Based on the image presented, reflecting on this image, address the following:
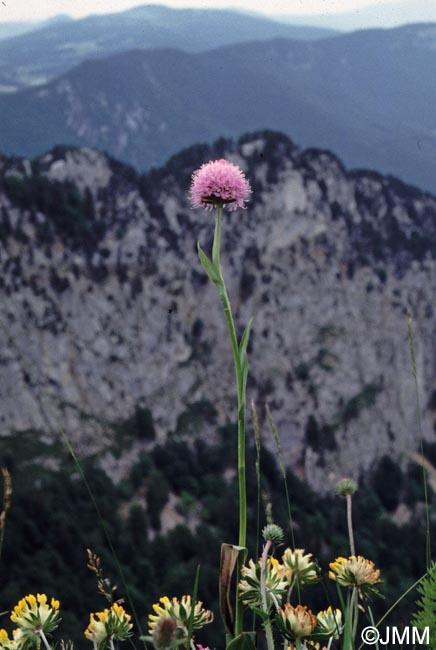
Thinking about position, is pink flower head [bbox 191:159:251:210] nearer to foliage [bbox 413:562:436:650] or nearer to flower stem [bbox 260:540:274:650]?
flower stem [bbox 260:540:274:650]

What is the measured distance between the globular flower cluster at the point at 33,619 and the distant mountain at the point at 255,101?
100369 mm

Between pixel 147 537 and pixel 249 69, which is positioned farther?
pixel 249 69

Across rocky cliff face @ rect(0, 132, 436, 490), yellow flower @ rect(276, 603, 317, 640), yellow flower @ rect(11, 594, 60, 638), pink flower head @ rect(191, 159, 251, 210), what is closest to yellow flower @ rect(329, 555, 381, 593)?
yellow flower @ rect(276, 603, 317, 640)

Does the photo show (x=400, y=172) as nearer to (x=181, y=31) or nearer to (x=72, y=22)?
(x=181, y=31)

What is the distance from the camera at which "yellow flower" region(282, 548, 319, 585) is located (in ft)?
6.26

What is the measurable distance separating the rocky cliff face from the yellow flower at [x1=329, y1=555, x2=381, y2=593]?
44.8 metres

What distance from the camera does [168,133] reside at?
12250 cm

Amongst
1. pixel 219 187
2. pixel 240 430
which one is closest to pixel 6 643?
pixel 240 430

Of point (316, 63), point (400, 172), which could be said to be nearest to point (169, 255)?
point (400, 172)

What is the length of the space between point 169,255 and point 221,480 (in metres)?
19.4

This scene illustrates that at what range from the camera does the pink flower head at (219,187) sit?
6.05 feet

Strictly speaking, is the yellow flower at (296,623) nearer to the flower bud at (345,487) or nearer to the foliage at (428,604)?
the foliage at (428,604)

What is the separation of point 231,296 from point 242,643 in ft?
188

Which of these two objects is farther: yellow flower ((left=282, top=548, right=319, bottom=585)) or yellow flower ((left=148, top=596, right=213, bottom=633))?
yellow flower ((left=282, top=548, right=319, bottom=585))
